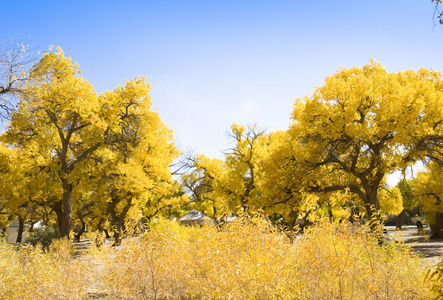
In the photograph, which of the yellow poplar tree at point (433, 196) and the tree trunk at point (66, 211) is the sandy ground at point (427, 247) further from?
the tree trunk at point (66, 211)

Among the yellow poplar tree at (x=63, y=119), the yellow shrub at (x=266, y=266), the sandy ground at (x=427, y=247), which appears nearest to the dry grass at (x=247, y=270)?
the yellow shrub at (x=266, y=266)

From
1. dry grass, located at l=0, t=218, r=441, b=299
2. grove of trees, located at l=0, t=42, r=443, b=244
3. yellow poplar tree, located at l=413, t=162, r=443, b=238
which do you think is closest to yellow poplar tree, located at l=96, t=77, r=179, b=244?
grove of trees, located at l=0, t=42, r=443, b=244

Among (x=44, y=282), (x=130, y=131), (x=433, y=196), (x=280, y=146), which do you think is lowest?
(x=433, y=196)

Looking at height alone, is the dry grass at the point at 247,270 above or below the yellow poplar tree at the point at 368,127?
below

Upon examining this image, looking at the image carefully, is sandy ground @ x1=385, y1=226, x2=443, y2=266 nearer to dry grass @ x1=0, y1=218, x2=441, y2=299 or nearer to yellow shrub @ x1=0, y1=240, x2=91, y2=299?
dry grass @ x1=0, y1=218, x2=441, y2=299

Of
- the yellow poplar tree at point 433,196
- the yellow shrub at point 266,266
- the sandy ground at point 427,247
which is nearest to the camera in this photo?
the yellow shrub at point 266,266

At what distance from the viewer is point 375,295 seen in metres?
4.13

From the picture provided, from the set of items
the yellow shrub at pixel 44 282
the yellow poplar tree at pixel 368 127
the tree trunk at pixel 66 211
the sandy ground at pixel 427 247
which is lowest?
the sandy ground at pixel 427 247

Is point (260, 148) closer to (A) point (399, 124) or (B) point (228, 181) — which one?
(B) point (228, 181)

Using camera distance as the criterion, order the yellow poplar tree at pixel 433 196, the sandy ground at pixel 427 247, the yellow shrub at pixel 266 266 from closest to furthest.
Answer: the yellow shrub at pixel 266 266
the sandy ground at pixel 427 247
the yellow poplar tree at pixel 433 196

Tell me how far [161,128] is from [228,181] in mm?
7615

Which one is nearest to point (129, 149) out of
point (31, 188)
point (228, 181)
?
point (31, 188)

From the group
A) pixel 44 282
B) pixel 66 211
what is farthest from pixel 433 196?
pixel 44 282

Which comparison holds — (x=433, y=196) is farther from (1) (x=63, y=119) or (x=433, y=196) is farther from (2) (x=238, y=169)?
(1) (x=63, y=119)
